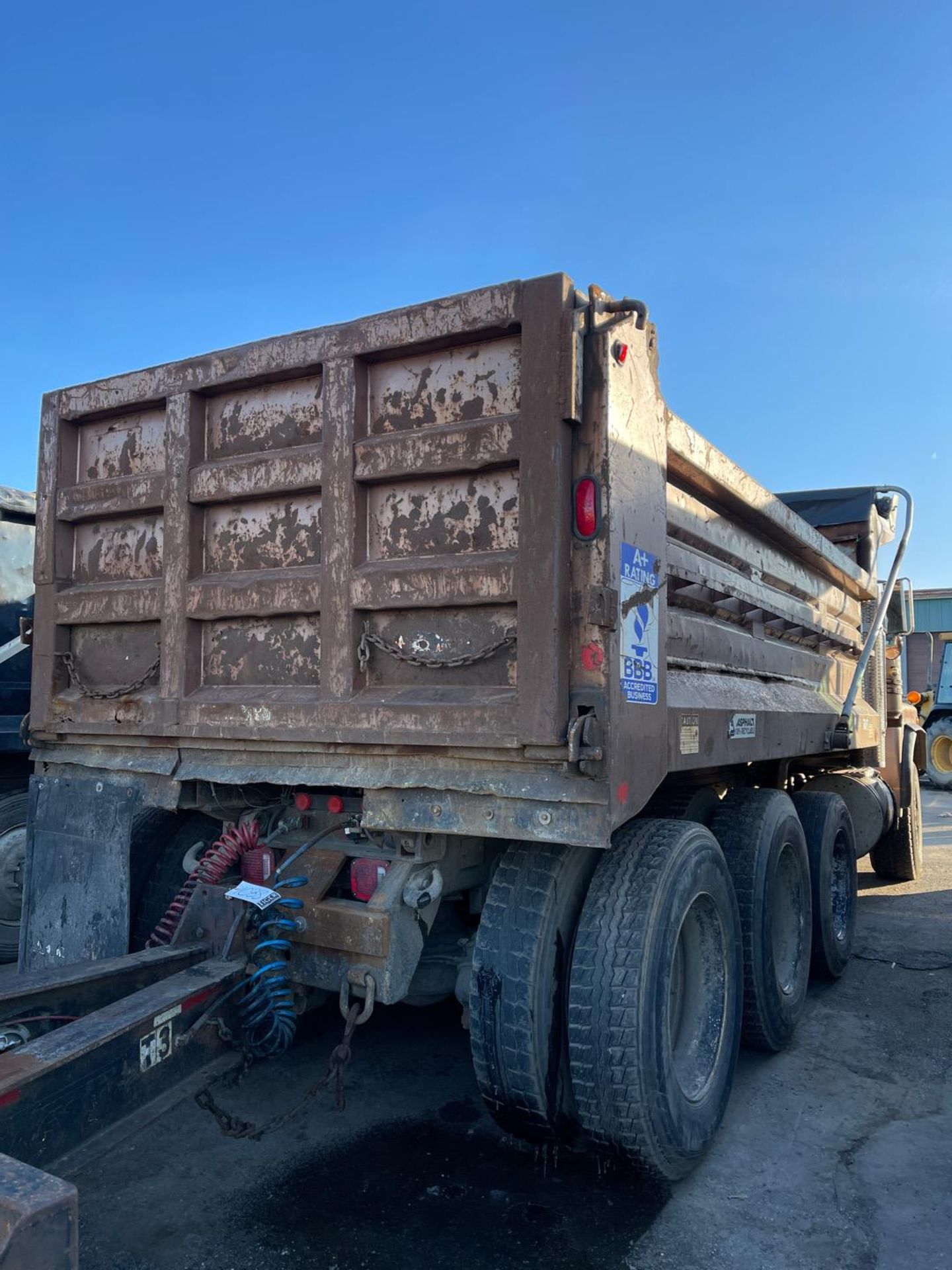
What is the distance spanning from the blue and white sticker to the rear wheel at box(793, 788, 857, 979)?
2.67m

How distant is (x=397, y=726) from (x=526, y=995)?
37.5 inches

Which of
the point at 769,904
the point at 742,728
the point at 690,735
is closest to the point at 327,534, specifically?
the point at 690,735

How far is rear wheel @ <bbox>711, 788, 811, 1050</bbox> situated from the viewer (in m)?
4.19

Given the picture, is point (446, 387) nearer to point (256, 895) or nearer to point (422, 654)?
point (422, 654)

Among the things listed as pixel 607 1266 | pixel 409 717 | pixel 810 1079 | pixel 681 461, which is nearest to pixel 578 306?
pixel 681 461

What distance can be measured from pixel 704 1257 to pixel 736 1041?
96cm

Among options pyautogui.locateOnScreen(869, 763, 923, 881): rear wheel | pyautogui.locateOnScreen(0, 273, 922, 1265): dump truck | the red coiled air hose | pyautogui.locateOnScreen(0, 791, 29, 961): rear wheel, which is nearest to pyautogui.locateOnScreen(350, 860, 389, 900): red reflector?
pyautogui.locateOnScreen(0, 273, 922, 1265): dump truck

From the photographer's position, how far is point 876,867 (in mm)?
8625

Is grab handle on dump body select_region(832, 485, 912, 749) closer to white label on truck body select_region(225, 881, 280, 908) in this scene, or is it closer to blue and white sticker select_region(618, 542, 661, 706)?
blue and white sticker select_region(618, 542, 661, 706)

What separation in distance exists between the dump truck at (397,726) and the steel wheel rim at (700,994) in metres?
0.02

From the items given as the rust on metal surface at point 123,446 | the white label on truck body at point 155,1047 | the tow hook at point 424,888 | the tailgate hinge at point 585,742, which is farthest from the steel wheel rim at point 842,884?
the rust on metal surface at point 123,446

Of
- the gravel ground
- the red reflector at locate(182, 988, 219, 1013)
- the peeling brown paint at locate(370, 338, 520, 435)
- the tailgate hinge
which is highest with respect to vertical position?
the peeling brown paint at locate(370, 338, 520, 435)

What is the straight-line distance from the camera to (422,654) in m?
3.17

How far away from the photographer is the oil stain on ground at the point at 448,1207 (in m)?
2.76
